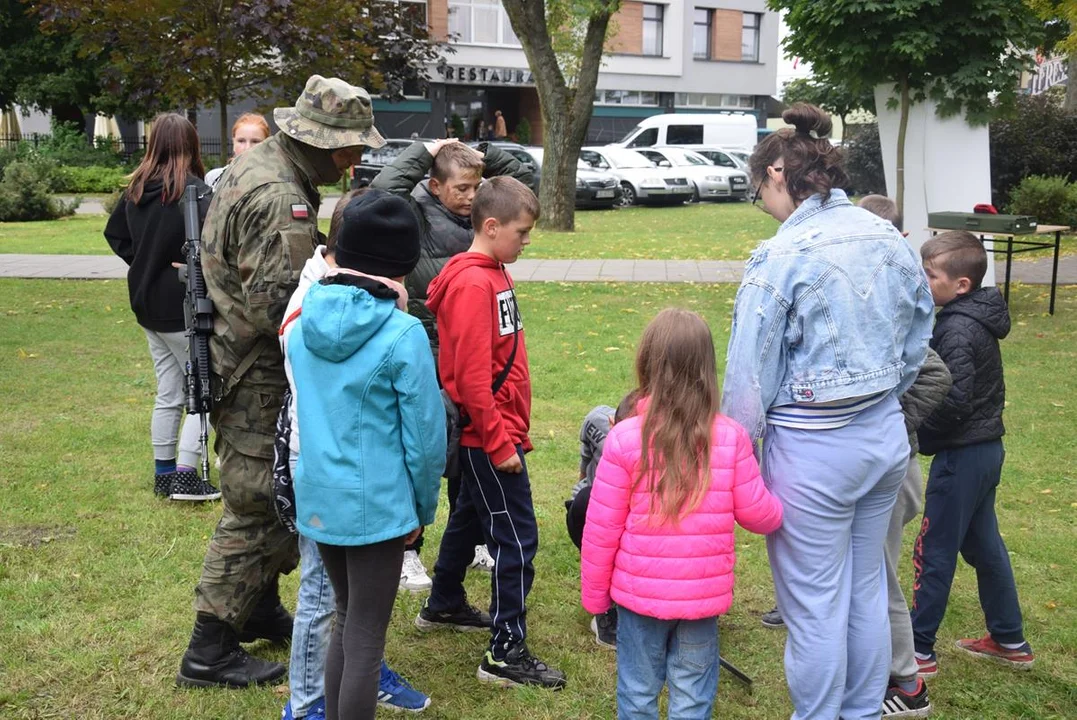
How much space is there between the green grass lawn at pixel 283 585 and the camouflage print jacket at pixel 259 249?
1132 mm

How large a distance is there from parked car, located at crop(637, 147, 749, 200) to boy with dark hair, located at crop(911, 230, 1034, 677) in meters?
25.9

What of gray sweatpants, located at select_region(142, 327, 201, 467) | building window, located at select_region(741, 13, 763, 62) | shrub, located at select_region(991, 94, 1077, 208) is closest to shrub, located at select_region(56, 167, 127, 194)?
shrub, located at select_region(991, 94, 1077, 208)

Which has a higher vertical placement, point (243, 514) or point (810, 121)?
point (810, 121)

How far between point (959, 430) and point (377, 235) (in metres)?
2.10

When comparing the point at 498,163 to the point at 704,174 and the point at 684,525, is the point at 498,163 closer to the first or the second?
the point at 684,525

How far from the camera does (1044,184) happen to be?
61.9 ft

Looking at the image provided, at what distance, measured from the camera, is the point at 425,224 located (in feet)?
13.9

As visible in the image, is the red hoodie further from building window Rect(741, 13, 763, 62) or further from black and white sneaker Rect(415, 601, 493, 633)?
building window Rect(741, 13, 763, 62)

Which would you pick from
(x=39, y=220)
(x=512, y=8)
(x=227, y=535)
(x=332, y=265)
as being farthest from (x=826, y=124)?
(x=39, y=220)

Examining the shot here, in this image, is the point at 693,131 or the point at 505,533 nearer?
the point at 505,533

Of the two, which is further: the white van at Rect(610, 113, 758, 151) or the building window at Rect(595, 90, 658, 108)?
the building window at Rect(595, 90, 658, 108)

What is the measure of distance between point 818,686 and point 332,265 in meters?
1.89

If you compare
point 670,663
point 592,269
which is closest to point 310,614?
point 670,663

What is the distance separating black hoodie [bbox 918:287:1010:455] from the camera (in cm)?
360
